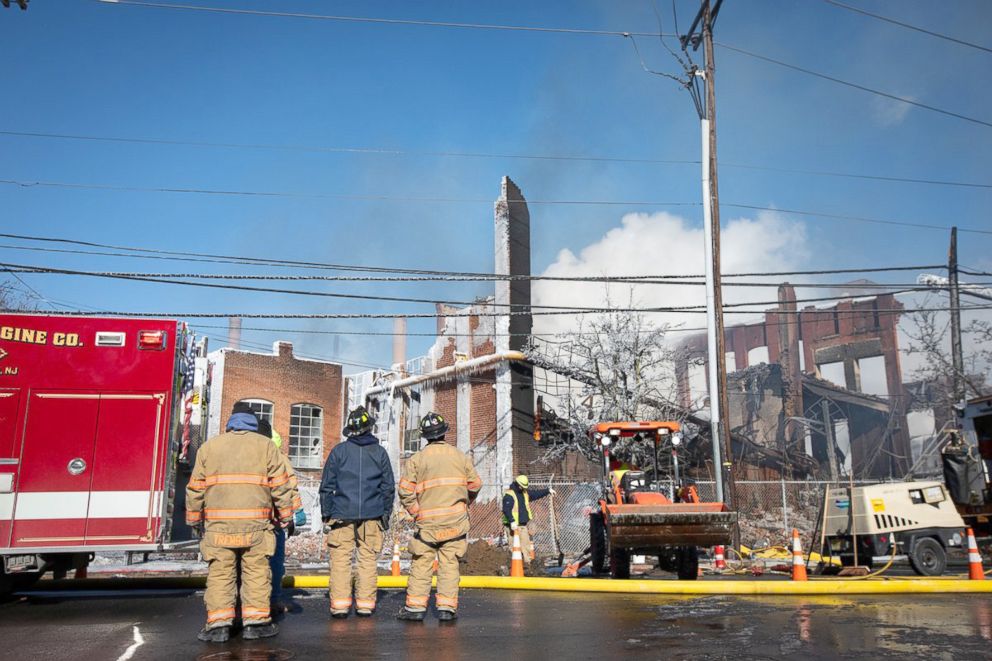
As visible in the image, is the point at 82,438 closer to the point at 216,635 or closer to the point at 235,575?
the point at 235,575

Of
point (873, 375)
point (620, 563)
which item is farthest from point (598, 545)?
point (873, 375)

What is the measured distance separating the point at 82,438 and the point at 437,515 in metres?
3.67

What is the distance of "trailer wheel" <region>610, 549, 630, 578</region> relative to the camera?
9648 millimetres

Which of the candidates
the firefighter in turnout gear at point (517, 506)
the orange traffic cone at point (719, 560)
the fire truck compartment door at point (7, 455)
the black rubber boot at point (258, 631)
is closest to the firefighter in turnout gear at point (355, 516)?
the black rubber boot at point (258, 631)

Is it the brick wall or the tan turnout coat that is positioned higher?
the brick wall

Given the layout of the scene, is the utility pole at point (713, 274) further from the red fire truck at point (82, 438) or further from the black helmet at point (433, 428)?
the red fire truck at point (82, 438)

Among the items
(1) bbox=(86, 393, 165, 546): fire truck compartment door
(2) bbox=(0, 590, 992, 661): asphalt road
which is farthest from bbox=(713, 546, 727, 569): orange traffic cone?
(1) bbox=(86, 393, 165, 546): fire truck compartment door

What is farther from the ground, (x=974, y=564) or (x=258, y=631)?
(x=974, y=564)

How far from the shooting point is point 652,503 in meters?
9.76

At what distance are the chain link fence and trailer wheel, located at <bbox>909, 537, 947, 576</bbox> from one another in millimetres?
3498

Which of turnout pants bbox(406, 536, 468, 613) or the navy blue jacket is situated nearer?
turnout pants bbox(406, 536, 468, 613)

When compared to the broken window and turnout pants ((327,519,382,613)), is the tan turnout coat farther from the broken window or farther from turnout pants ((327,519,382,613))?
the broken window

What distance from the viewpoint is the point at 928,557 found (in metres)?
10.4

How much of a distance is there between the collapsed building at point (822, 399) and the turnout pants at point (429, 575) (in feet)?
71.0
